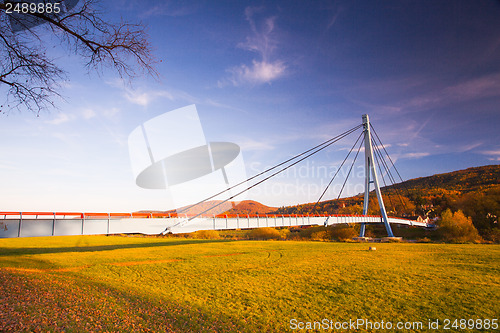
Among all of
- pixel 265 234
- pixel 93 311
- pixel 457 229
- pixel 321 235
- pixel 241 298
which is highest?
pixel 93 311

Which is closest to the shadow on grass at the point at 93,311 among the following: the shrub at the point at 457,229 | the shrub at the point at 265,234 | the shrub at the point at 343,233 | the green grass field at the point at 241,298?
the green grass field at the point at 241,298

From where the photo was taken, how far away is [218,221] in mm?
21188

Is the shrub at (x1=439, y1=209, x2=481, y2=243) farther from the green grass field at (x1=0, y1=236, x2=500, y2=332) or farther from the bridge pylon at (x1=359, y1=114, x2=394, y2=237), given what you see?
the green grass field at (x1=0, y1=236, x2=500, y2=332)

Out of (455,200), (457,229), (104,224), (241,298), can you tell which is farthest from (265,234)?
(241,298)

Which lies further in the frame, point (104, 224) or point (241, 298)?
point (104, 224)

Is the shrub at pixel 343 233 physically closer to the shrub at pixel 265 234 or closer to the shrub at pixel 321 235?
the shrub at pixel 321 235

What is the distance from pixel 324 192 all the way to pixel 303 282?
31249 mm

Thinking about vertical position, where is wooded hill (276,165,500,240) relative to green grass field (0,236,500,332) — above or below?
above

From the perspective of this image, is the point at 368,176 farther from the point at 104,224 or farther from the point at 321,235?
the point at 104,224

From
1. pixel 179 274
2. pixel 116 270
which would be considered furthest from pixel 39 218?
pixel 179 274

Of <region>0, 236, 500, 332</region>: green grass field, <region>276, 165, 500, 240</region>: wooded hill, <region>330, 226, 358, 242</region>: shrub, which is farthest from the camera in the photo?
<region>330, 226, 358, 242</region>: shrub

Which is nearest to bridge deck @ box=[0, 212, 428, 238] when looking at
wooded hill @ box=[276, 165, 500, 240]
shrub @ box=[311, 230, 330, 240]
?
wooded hill @ box=[276, 165, 500, 240]

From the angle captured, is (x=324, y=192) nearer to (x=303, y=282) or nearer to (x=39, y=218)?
Result: (x=303, y=282)

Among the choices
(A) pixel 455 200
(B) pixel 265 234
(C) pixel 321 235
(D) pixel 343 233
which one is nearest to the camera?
(C) pixel 321 235
